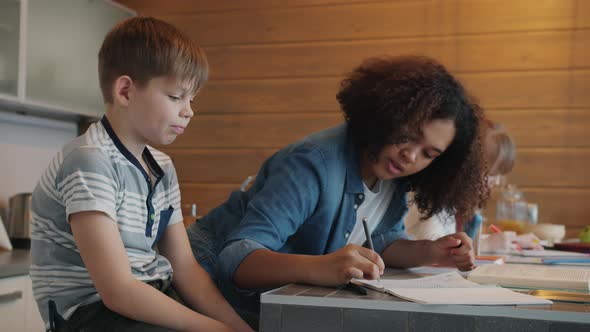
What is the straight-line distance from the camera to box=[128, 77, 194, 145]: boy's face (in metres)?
1.23

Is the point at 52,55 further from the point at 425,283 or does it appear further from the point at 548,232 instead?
the point at 425,283

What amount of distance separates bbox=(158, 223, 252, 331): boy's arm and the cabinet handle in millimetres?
1327

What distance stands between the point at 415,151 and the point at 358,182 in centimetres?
14

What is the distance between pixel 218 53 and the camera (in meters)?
4.02

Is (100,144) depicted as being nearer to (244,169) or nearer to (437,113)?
(437,113)

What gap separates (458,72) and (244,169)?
4.36 feet

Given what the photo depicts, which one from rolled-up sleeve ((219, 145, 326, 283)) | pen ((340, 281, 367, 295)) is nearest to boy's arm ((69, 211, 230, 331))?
rolled-up sleeve ((219, 145, 326, 283))

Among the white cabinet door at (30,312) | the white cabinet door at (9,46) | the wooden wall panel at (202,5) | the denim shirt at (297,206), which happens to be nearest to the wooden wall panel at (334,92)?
the wooden wall panel at (202,5)

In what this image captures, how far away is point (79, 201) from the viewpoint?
113 cm

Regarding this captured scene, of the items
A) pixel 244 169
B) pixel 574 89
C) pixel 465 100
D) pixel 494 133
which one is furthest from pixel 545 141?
pixel 465 100

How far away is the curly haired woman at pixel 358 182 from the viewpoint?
4.36 feet

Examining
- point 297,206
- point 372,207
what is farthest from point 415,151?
point 297,206

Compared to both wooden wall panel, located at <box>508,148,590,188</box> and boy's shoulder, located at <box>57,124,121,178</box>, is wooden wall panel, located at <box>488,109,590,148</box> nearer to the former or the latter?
wooden wall panel, located at <box>508,148,590,188</box>

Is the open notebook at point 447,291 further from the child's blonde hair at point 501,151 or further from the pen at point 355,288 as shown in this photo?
the child's blonde hair at point 501,151
